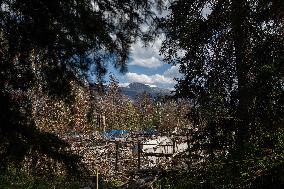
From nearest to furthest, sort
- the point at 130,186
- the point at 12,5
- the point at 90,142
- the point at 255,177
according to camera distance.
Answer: the point at 12,5 < the point at 255,177 < the point at 130,186 < the point at 90,142

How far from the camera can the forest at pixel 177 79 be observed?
473 centimetres

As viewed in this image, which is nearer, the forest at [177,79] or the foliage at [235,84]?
the forest at [177,79]

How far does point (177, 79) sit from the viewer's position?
10844mm

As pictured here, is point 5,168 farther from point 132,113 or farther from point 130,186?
point 132,113

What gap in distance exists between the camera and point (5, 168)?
488 centimetres

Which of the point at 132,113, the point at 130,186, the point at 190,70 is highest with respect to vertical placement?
the point at 132,113

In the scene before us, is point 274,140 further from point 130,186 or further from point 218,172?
point 130,186

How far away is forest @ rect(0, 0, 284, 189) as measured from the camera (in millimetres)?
4734

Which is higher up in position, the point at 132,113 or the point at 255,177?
the point at 132,113

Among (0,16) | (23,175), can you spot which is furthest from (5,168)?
(23,175)

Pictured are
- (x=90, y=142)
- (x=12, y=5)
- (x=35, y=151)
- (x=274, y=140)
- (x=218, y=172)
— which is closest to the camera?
(x=12, y=5)

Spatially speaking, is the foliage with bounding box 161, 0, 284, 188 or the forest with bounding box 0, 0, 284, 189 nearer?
the forest with bounding box 0, 0, 284, 189

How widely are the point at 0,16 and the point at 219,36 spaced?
7.02 meters

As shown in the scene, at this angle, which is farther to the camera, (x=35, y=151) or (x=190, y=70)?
(x=190, y=70)
